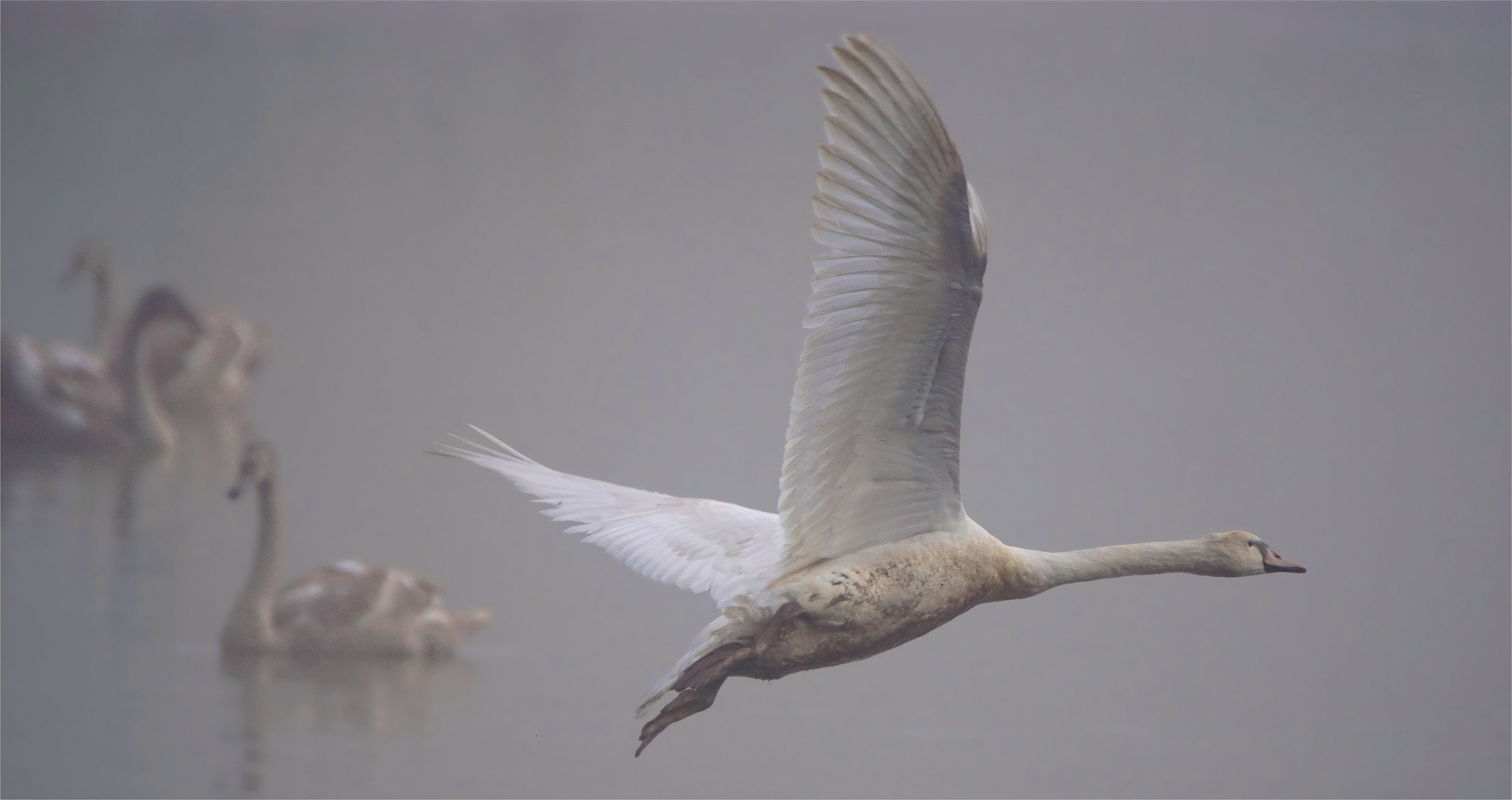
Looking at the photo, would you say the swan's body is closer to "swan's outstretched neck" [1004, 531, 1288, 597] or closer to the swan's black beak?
"swan's outstretched neck" [1004, 531, 1288, 597]

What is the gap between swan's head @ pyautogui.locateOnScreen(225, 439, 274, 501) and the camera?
473 cm

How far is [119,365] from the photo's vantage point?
5.49m

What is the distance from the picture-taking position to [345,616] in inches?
172

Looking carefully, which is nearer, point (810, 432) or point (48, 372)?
point (810, 432)

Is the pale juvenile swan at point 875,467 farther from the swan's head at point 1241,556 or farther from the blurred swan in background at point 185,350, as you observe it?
the blurred swan in background at point 185,350

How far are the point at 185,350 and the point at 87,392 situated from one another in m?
0.44

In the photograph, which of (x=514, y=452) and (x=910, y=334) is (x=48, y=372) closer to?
(x=514, y=452)

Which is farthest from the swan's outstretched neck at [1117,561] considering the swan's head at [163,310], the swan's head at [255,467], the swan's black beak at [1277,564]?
the swan's head at [163,310]

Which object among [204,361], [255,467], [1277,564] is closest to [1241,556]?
[1277,564]

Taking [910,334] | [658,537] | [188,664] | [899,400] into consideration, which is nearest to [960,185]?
[910,334]

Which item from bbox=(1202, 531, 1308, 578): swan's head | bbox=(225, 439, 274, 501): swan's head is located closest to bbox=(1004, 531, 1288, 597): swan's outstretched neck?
bbox=(1202, 531, 1308, 578): swan's head

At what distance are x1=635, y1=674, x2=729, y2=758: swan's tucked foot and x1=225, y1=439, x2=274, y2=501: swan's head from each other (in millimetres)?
3013

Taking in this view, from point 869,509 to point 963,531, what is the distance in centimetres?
20

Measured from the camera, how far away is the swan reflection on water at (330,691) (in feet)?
13.7
